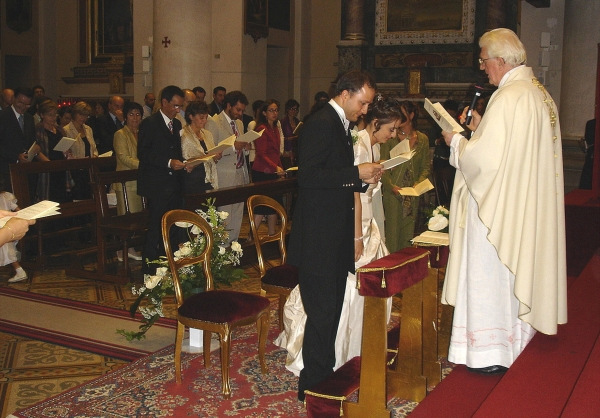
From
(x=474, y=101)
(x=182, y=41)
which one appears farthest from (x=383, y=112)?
(x=182, y=41)

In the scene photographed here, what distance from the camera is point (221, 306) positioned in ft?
13.6

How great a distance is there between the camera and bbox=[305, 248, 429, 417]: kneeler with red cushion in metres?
3.30

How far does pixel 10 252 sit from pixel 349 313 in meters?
3.42

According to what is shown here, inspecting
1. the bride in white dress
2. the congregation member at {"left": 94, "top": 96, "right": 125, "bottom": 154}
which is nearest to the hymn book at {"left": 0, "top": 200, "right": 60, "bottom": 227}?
the bride in white dress

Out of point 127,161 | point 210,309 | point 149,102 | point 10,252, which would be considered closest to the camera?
point 210,309

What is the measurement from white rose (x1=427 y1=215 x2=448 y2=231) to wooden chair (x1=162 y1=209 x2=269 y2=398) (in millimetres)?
1311

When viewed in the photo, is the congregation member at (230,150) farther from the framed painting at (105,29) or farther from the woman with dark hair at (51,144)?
the framed painting at (105,29)

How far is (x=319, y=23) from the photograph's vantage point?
17.6 m

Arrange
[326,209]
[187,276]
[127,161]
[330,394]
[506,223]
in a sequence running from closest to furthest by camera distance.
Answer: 1. [506,223]
2. [330,394]
3. [326,209]
4. [187,276]
5. [127,161]

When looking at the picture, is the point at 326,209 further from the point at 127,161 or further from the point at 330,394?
the point at 127,161

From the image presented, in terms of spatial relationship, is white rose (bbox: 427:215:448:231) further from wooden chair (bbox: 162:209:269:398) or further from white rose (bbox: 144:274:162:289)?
white rose (bbox: 144:274:162:289)

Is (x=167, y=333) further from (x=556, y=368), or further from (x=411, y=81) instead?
(x=411, y=81)

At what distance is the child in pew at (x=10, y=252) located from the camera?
5914 mm

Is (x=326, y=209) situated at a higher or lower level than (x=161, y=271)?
higher
